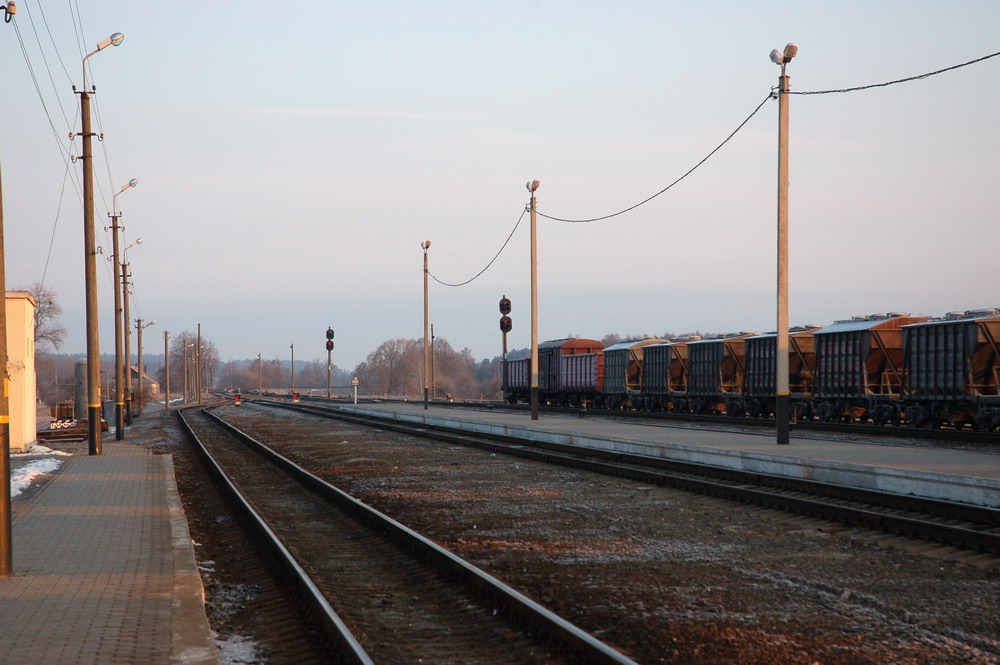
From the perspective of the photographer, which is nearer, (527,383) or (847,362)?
(847,362)

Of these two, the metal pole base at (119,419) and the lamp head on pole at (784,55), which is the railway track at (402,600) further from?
the metal pole base at (119,419)

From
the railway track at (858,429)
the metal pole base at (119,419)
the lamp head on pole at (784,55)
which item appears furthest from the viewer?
the metal pole base at (119,419)

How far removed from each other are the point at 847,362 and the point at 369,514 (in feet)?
72.3

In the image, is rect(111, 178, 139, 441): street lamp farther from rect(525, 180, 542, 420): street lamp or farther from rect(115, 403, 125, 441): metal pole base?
rect(525, 180, 542, 420): street lamp

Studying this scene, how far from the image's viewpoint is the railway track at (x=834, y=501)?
10469 millimetres

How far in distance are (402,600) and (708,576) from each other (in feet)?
9.36

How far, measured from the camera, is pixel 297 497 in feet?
53.8

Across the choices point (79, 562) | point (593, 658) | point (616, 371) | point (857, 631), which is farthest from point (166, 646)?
point (616, 371)

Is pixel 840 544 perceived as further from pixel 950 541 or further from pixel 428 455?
pixel 428 455

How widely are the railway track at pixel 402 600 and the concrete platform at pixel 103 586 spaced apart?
105 centimetres

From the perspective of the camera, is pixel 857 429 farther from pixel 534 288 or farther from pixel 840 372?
pixel 534 288

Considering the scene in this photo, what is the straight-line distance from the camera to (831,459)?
55.2 feet

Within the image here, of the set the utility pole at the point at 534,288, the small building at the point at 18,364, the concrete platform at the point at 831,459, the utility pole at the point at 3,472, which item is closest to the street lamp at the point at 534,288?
the utility pole at the point at 534,288

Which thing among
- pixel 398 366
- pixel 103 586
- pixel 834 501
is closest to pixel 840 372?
pixel 834 501
